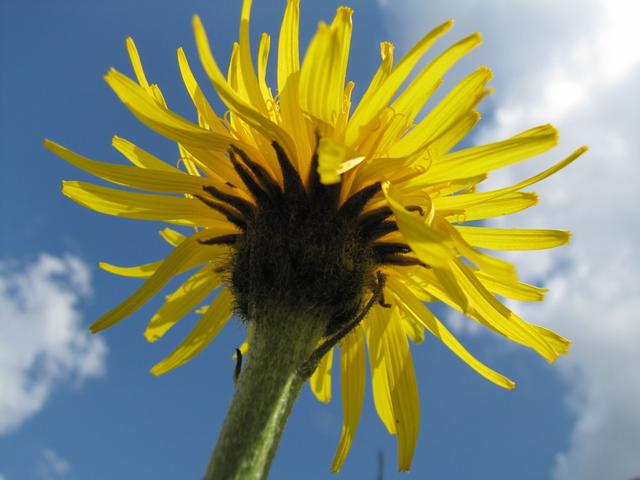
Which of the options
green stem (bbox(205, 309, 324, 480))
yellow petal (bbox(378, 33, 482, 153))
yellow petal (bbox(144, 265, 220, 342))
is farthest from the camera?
yellow petal (bbox(144, 265, 220, 342))

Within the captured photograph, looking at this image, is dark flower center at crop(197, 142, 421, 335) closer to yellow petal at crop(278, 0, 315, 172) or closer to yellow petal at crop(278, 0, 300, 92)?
yellow petal at crop(278, 0, 315, 172)

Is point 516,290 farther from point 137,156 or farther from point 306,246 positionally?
point 137,156

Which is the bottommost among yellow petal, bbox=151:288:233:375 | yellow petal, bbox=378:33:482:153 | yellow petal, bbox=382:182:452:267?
yellow petal, bbox=382:182:452:267

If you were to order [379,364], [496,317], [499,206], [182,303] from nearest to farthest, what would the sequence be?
1. [496,317]
2. [499,206]
3. [379,364]
4. [182,303]

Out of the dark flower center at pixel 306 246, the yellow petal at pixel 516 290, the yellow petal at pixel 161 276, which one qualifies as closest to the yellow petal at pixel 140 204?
the yellow petal at pixel 161 276

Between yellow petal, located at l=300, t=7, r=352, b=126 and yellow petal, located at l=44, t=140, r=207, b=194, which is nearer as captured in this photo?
yellow petal, located at l=300, t=7, r=352, b=126

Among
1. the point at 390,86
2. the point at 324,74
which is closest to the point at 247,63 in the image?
the point at 324,74

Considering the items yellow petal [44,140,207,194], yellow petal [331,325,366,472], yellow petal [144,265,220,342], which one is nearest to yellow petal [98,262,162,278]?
yellow petal [144,265,220,342]
